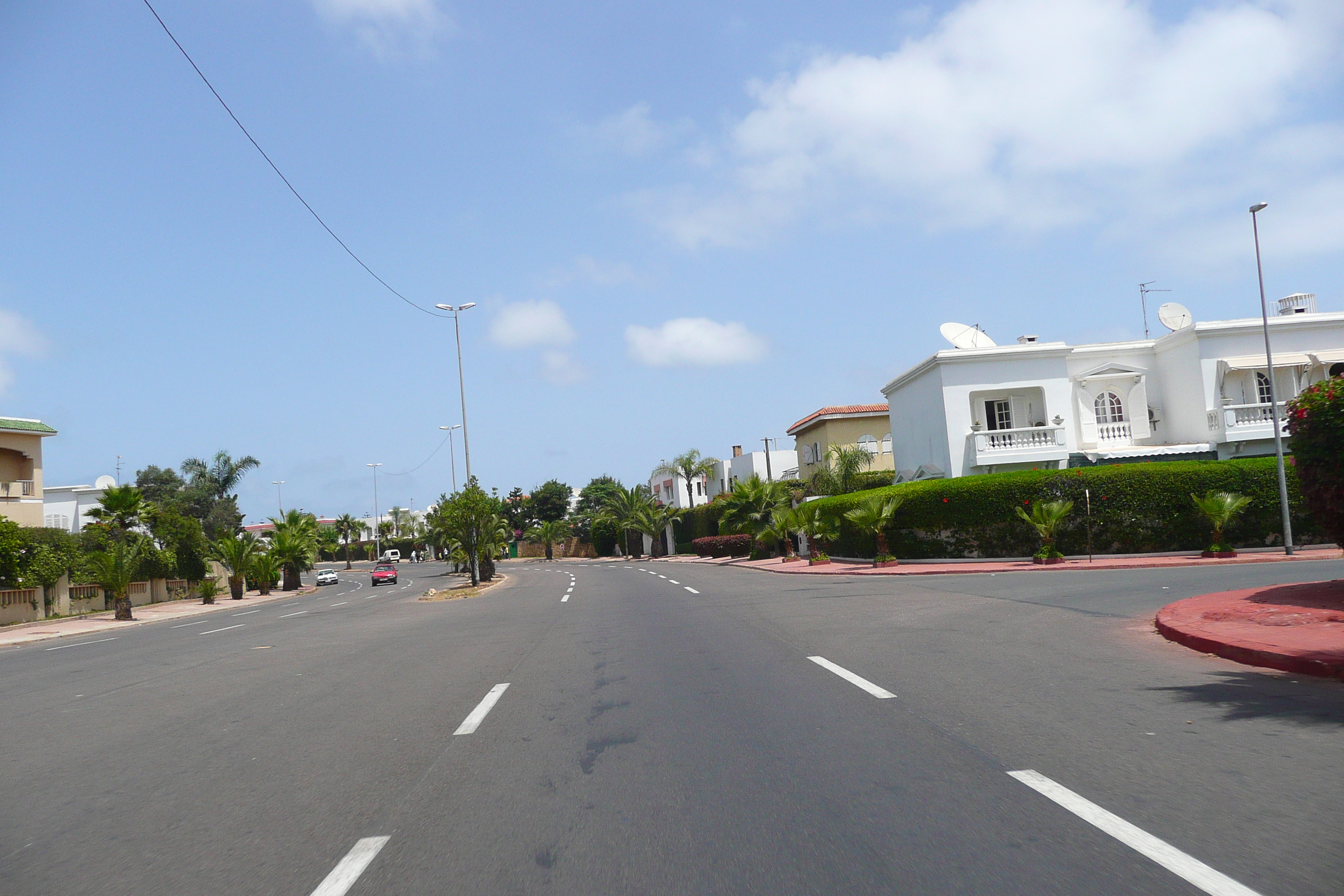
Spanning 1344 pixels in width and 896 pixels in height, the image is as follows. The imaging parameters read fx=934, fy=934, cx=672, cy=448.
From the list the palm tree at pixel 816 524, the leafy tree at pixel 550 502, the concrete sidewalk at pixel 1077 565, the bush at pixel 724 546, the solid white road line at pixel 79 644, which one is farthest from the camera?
the leafy tree at pixel 550 502

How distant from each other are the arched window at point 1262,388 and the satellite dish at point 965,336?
30.5ft

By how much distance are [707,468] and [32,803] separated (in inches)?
2557

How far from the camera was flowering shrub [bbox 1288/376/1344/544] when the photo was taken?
10992 millimetres

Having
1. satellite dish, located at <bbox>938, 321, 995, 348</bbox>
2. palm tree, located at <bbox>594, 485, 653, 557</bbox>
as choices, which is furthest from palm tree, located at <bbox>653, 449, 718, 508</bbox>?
satellite dish, located at <bbox>938, 321, 995, 348</bbox>

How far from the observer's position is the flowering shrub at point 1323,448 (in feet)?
36.1

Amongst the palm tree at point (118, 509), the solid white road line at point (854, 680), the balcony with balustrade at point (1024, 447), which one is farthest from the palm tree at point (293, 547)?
the solid white road line at point (854, 680)

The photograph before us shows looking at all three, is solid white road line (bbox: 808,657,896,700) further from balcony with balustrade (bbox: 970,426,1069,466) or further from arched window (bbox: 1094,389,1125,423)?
arched window (bbox: 1094,389,1125,423)

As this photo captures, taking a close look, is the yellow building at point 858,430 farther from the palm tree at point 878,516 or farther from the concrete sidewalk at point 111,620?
the concrete sidewalk at point 111,620

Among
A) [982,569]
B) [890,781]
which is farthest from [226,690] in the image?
[982,569]

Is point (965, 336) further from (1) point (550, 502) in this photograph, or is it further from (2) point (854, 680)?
(1) point (550, 502)

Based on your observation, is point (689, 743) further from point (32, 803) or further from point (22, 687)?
point (22, 687)

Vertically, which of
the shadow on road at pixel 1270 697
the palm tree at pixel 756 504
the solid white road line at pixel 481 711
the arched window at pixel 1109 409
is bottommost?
the shadow on road at pixel 1270 697

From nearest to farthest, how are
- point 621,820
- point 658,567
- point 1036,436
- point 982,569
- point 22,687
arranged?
point 621,820, point 22,687, point 982,569, point 1036,436, point 658,567

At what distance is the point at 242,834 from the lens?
16.6 ft
